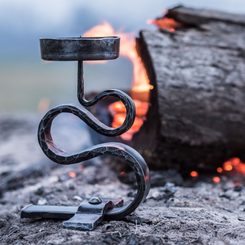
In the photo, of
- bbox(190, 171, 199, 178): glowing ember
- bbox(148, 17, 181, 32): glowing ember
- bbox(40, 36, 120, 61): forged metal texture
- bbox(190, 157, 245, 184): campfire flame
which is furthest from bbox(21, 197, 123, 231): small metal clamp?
bbox(148, 17, 181, 32): glowing ember

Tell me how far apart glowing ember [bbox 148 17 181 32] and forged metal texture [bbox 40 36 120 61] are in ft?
6.05

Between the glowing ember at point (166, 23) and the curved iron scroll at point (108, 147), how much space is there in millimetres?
1841

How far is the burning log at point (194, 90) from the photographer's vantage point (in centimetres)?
434

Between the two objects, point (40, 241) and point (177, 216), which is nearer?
point (40, 241)

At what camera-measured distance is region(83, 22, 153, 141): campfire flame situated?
4633 millimetres

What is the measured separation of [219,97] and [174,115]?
0.40 metres

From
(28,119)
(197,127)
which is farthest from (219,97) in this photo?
(28,119)

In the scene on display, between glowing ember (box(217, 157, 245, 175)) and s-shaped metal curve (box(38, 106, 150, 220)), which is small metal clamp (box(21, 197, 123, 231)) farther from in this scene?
glowing ember (box(217, 157, 245, 175))

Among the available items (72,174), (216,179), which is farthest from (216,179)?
(72,174)

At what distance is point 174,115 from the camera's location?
431 centimetres

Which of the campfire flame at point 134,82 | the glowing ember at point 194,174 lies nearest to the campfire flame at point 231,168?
the glowing ember at point 194,174

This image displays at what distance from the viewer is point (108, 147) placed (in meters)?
3.02

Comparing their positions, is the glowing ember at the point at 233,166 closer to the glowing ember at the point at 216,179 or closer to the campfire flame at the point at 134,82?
the glowing ember at the point at 216,179

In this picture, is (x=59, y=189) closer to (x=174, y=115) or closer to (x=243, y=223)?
(x=174, y=115)
